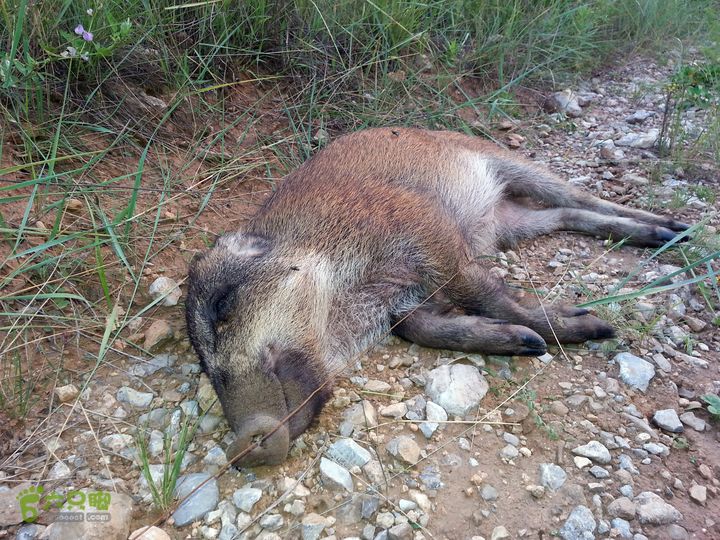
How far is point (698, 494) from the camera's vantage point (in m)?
2.04

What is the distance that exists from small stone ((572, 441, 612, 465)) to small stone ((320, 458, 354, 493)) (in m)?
0.87

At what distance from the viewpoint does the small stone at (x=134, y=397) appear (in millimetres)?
2594

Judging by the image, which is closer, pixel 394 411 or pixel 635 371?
pixel 394 411

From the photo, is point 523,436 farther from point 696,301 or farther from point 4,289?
point 4,289

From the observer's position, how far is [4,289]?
2.90m

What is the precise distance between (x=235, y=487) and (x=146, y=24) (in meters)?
A: 3.18

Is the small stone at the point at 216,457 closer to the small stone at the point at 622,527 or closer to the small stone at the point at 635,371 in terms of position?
the small stone at the point at 622,527

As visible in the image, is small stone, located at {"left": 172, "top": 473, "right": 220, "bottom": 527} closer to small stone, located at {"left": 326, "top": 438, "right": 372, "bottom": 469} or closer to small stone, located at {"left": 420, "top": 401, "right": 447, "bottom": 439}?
small stone, located at {"left": 326, "top": 438, "right": 372, "bottom": 469}

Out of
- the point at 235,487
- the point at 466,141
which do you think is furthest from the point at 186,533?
the point at 466,141

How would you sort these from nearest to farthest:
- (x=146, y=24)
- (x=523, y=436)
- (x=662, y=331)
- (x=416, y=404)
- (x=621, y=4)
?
(x=523, y=436) → (x=416, y=404) → (x=662, y=331) → (x=146, y=24) → (x=621, y=4)

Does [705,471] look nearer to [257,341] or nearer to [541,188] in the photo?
[257,341]

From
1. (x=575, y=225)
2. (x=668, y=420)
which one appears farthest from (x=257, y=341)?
(x=575, y=225)

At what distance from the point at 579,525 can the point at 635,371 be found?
35.2 inches

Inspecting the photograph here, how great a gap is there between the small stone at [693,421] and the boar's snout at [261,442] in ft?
5.26
